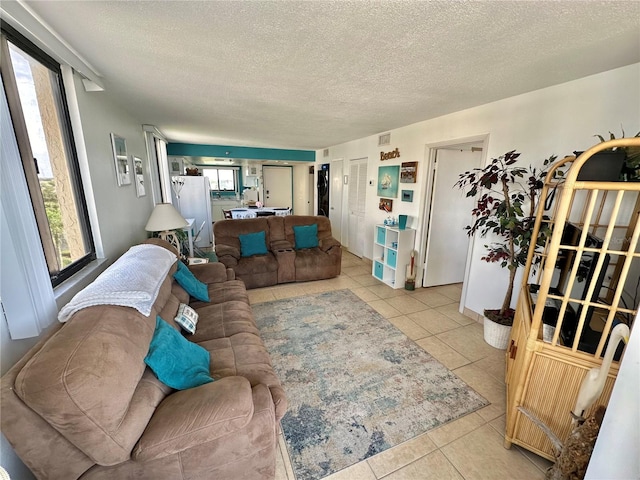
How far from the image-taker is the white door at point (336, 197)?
571 cm

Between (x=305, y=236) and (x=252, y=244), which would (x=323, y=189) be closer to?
(x=305, y=236)

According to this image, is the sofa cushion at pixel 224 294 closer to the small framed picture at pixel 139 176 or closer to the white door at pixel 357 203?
the small framed picture at pixel 139 176

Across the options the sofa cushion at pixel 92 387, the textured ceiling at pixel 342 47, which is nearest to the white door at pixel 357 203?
the textured ceiling at pixel 342 47

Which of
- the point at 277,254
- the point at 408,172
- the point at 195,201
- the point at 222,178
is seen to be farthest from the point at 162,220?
the point at 222,178

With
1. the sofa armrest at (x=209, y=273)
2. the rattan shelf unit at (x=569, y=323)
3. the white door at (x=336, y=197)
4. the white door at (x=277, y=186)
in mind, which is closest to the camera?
the rattan shelf unit at (x=569, y=323)

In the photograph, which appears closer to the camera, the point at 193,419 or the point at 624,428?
the point at 624,428

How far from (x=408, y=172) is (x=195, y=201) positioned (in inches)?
173

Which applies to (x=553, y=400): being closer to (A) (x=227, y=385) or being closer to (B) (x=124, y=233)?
(A) (x=227, y=385)

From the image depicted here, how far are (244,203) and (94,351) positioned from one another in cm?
769

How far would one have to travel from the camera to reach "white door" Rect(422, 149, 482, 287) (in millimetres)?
3373

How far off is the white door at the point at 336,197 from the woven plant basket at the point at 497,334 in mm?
3728

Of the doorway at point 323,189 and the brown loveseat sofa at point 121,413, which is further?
the doorway at point 323,189

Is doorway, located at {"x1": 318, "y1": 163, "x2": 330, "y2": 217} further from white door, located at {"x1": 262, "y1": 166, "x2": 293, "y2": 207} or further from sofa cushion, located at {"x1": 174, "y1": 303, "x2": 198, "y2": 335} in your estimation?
sofa cushion, located at {"x1": 174, "y1": 303, "x2": 198, "y2": 335}

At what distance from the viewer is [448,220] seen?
11.6ft
